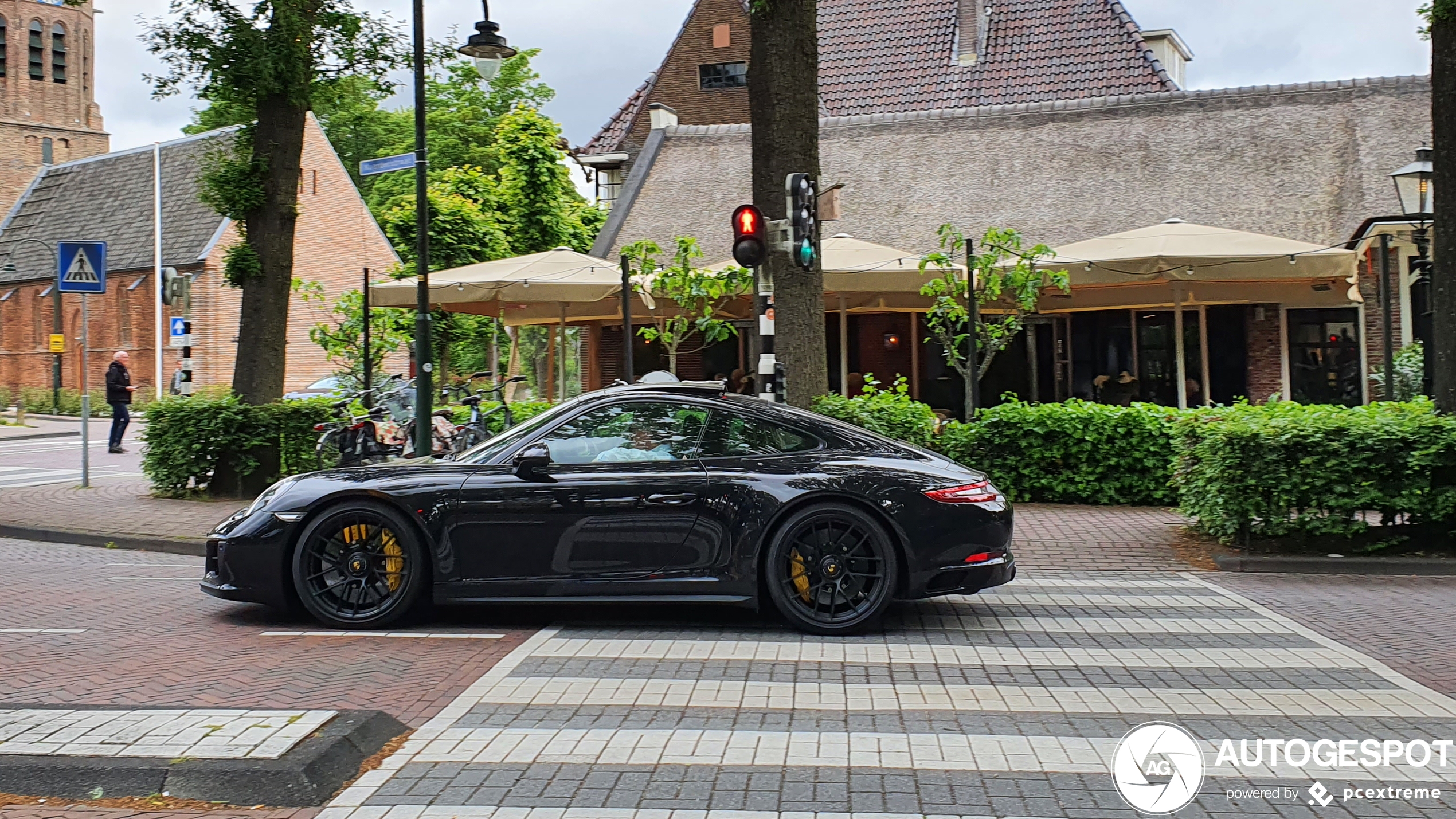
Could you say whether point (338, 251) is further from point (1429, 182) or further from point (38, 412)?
point (1429, 182)

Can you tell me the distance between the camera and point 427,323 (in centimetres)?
1374

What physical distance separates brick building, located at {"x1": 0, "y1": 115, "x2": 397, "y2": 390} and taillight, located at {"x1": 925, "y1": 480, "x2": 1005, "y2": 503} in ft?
138

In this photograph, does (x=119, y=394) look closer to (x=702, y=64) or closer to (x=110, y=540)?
(x=110, y=540)

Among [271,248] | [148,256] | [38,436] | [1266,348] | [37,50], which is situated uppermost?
[37,50]

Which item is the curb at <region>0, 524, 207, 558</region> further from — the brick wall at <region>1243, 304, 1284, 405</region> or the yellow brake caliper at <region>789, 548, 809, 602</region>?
the brick wall at <region>1243, 304, 1284, 405</region>

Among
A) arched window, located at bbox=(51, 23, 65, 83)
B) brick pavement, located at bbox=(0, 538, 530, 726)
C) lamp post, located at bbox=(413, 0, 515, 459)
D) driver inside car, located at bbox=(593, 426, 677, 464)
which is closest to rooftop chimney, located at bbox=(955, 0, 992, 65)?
lamp post, located at bbox=(413, 0, 515, 459)

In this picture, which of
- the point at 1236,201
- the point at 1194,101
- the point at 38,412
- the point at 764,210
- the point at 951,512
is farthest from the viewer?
the point at 38,412

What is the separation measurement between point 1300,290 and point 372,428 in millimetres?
14037

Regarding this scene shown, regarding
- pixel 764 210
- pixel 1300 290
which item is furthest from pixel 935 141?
pixel 764 210

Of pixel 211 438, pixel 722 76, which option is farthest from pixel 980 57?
pixel 211 438

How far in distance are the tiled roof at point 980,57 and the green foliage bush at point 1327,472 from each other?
23317 mm

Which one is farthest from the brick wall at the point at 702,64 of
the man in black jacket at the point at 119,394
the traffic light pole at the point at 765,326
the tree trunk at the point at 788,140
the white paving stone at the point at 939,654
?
the white paving stone at the point at 939,654

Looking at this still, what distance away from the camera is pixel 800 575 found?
276 inches

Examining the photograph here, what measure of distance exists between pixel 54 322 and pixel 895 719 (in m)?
59.2
